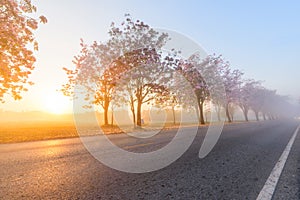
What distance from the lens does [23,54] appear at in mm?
14211

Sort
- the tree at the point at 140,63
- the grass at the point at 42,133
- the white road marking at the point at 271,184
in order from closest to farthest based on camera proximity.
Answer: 1. the white road marking at the point at 271,184
2. the grass at the point at 42,133
3. the tree at the point at 140,63

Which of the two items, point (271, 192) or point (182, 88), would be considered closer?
point (271, 192)

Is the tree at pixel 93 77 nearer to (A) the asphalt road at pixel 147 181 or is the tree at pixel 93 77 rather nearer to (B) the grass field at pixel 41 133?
(B) the grass field at pixel 41 133

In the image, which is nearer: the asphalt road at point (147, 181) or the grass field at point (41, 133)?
the asphalt road at point (147, 181)

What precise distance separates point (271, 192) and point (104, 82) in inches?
1110

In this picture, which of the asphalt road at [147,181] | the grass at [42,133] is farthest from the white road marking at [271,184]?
the grass at [42,133]

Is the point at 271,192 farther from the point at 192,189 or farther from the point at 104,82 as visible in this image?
the point at 104,82

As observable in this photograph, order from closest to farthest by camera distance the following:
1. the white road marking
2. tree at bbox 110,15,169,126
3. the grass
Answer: the white road marking < the grass < tree at bbox 110,15,169,126

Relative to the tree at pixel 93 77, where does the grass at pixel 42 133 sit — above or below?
below

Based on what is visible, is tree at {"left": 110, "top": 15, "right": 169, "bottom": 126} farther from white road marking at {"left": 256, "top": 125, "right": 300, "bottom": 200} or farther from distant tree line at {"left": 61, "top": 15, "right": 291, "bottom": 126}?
white road marking at {"left": 256, "top": 125, "right": 300, "bottom": 200}

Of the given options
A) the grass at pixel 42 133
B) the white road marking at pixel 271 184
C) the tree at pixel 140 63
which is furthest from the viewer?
the tree at pixel 140 63

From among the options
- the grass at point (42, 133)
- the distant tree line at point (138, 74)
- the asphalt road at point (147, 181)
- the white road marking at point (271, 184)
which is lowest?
the white road marking at point (271, 184)

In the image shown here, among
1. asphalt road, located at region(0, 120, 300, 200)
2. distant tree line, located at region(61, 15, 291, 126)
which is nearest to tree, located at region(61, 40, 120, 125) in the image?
distant tree line, located at region(61, 15, 291, 126)

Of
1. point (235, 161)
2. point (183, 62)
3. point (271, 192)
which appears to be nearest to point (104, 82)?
point (183, 62)
